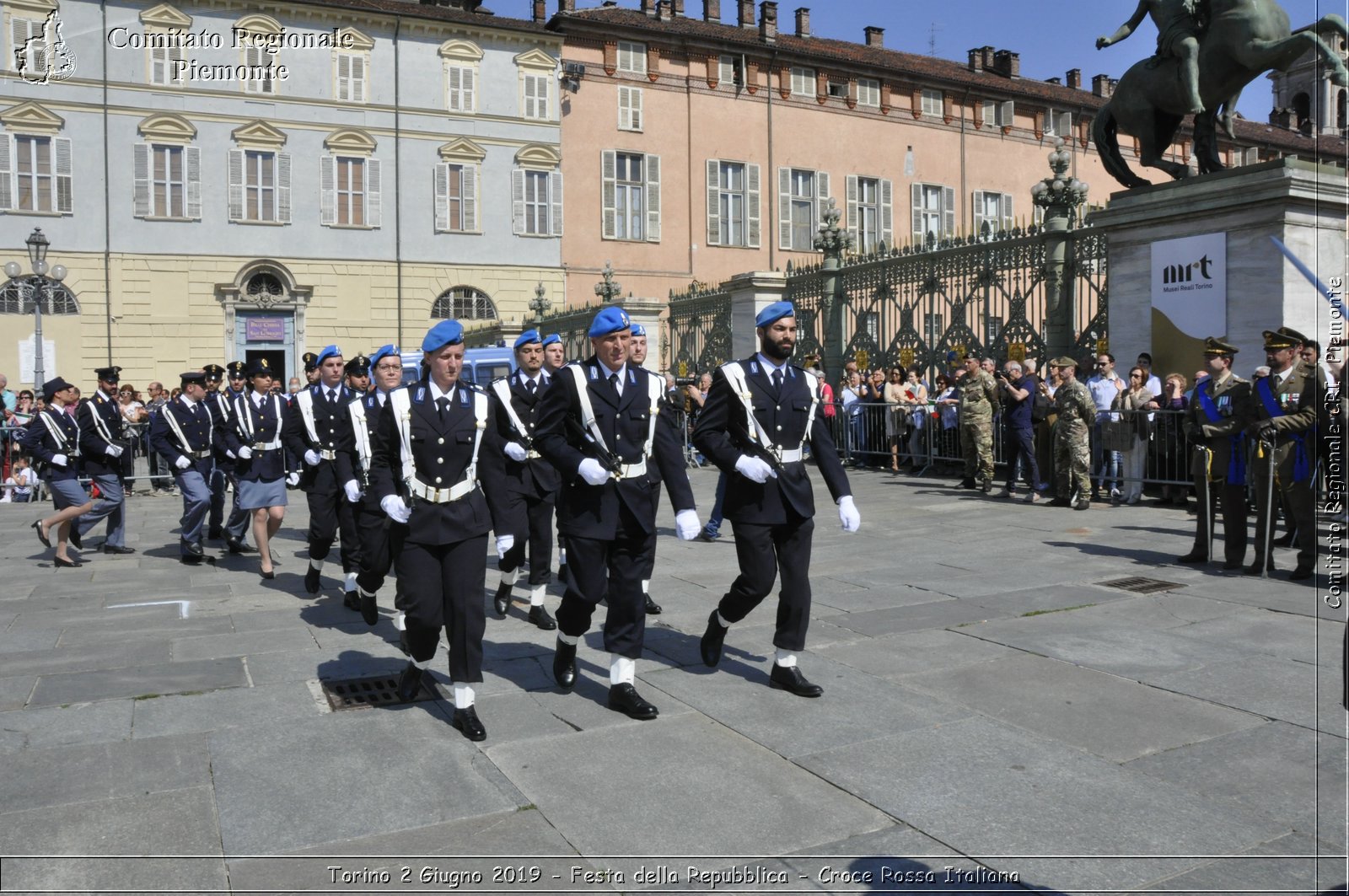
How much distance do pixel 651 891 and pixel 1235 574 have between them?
662cm

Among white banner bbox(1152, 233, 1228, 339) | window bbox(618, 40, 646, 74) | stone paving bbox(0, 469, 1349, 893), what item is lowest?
stone paving bbox(0, 469, 1349, 893)

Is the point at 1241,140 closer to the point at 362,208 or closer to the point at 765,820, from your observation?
the point at 362,208

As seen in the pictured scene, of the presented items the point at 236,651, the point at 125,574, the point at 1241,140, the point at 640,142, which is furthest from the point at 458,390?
the point at 1241,140

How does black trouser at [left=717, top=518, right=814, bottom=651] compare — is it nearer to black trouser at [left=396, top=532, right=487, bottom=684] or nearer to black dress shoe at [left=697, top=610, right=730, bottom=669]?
black dress shoe at [left=697, top=610, right=730, bottom=669]

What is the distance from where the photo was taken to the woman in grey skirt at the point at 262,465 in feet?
31.2

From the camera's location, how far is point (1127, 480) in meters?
12.4

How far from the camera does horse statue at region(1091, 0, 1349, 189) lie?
11.8m

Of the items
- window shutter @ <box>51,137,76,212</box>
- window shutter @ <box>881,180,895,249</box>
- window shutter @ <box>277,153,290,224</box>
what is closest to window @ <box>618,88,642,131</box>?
window shutter @ <box>881,180,895,249</box>

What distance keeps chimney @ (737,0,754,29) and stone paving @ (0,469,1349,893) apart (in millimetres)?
36755

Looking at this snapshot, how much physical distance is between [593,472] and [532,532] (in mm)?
2738

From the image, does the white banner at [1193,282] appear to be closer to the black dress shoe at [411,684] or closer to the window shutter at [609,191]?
the black dress shoe at [411,684]

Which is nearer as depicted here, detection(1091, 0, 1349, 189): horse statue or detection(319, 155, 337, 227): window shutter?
detection(1091, 0, 1349, 189): horse statue

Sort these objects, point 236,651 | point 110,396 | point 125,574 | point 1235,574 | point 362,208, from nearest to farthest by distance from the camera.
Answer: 1. point 236,651
2. point 1235,574
3. point 125,574
4. point 110,396
5. point 362,208

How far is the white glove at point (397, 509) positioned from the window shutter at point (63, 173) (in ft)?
97.6
